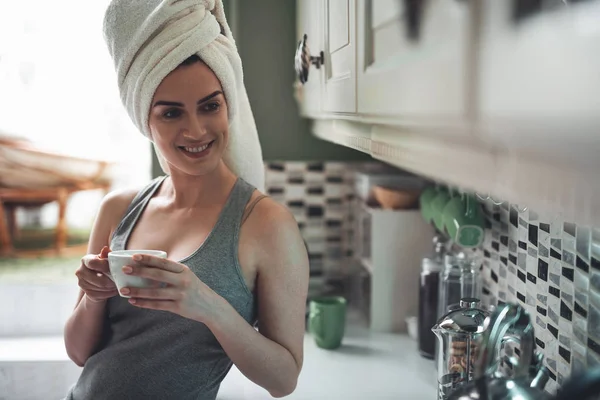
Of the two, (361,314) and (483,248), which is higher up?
(483,248)

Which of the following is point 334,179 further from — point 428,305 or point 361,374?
point 361,374

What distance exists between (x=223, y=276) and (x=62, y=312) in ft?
4.01

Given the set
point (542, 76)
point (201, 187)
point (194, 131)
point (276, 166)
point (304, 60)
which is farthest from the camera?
point (276, 166)

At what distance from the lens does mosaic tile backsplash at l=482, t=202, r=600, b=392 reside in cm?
112

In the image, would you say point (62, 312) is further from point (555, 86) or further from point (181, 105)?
point (555, 86)

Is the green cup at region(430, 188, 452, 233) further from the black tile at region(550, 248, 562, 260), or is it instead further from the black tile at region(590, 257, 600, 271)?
the black tile at region(590, 257, 600, 271)

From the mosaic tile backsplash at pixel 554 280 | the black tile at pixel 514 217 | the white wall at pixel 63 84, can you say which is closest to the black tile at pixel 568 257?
the mosaic tile backsplash at pixel 554 280

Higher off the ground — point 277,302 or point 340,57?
point 340,57

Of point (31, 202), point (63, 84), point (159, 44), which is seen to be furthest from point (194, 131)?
point (31, 202)

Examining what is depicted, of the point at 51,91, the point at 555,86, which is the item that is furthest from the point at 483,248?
the point at 51,91

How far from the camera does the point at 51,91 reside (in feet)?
8.43

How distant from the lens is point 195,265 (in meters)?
1.34

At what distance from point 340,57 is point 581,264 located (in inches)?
23.6

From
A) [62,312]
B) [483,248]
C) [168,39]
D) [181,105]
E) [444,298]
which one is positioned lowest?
[62,312]
